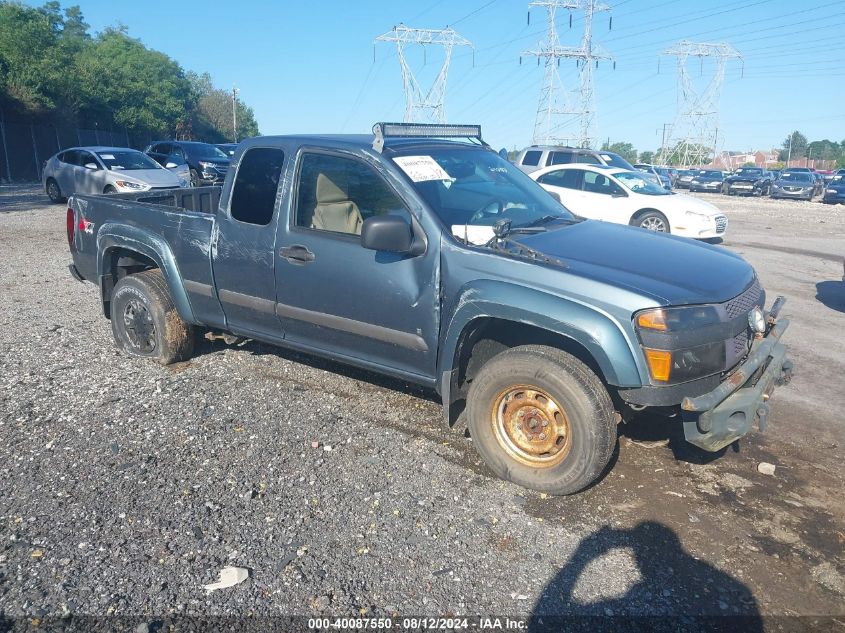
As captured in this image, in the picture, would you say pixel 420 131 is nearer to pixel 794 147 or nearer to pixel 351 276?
pixel 351 276

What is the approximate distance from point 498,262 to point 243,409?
2280 mm

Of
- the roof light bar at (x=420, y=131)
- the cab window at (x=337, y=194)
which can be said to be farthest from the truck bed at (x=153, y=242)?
the roof light bar at (x=420, y=131)

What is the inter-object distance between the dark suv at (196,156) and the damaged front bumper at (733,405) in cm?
1833

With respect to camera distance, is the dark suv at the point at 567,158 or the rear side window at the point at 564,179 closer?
the rear side window at the point at 564,179

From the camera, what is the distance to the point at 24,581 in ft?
9.99

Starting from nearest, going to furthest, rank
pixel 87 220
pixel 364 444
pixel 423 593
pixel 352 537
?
pixel 423 593, pixel 352 537, pixel 364 444, pixel 87 220

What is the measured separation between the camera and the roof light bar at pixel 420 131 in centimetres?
450

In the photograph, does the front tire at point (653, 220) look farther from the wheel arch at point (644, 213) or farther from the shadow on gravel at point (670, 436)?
the shadow on gravel at point (670, 436)

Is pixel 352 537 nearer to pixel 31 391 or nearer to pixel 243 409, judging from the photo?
pixel 243 409

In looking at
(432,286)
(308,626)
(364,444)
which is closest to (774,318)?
(432,286)

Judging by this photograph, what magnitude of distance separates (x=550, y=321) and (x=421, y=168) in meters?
1.44

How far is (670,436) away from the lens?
4.64 metres

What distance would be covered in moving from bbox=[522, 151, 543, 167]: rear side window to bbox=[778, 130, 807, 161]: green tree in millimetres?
97044

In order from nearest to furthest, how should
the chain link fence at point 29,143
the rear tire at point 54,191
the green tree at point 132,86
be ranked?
the rear tire at point 54,191, the chain link fence at point 29,143, the green tree at point 132,86
